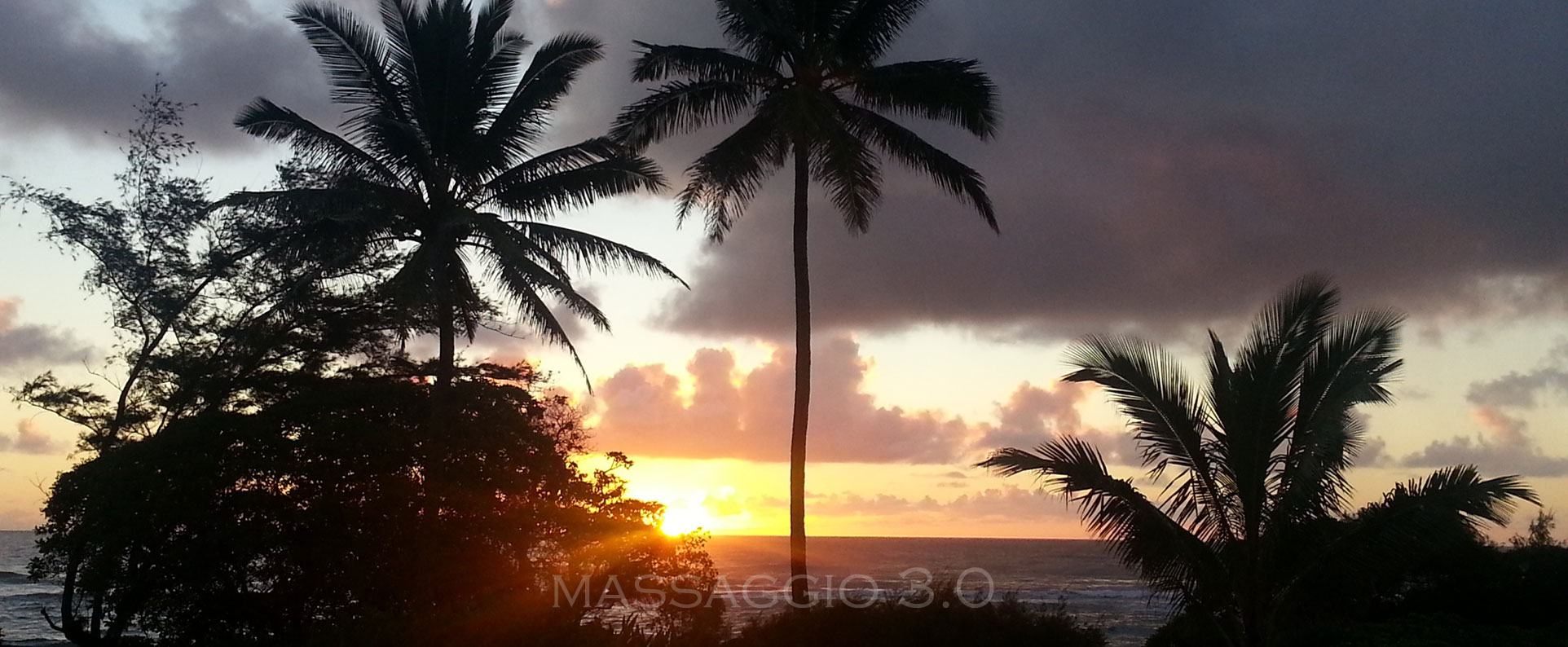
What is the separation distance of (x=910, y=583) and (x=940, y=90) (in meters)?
8.48

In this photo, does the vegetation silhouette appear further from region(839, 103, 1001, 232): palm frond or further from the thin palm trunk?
region(839, 103, 1001, 232): palm frond

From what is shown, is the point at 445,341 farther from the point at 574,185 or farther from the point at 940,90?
the point at 940,90

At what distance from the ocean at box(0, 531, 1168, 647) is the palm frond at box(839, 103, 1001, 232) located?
6582 millimetres

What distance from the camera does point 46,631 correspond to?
1268 inches

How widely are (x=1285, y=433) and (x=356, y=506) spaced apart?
13701 millimetres

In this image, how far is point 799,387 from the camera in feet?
62.4

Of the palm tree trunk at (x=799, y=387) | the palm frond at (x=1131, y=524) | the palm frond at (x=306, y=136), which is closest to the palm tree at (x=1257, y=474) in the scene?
the palm frond at (x=1131, y=524)

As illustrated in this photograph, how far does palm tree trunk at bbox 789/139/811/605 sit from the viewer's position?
1783 centimetres

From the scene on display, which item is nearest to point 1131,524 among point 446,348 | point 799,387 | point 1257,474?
point 1257,474

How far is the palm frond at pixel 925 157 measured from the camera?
Result: 19750 millimetres

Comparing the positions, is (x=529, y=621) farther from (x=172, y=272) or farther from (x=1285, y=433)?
(x=172, y=272)

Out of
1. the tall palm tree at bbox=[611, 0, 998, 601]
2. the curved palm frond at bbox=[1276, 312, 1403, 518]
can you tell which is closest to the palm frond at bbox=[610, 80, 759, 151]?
the tall palm tree at bbox=[611, 0, 998, 601]

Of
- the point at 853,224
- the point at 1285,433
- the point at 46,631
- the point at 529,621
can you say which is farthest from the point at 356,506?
the point at 46,631

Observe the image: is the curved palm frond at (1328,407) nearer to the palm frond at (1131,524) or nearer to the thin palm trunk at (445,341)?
the palm frond at (1131,524)
